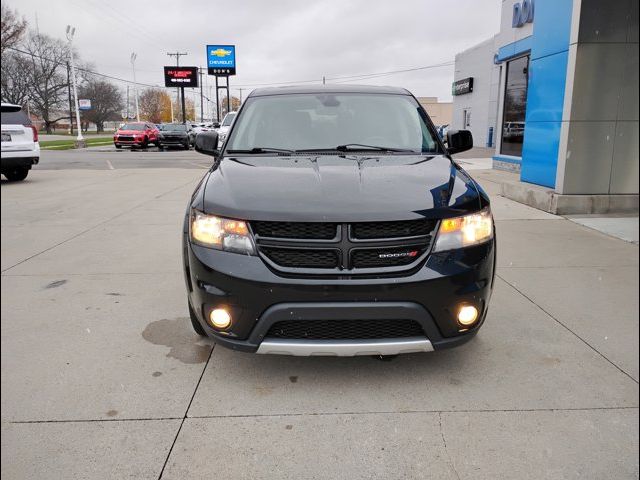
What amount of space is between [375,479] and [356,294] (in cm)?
84

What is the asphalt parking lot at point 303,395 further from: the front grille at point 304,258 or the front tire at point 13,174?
the front grille at point 304,258

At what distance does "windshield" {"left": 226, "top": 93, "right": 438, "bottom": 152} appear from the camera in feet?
13.0

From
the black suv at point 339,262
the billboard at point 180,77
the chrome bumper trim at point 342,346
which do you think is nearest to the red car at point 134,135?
the billboard at point 180,77

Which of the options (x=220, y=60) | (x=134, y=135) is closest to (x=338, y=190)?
(x=134, y=135)

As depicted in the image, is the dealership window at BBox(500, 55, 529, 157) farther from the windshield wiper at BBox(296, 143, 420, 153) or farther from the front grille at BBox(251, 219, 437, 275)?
the front grille at BBox(251, 219, 437, 275)

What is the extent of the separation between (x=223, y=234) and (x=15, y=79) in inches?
52.4

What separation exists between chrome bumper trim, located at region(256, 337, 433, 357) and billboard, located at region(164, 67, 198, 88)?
5006 cm

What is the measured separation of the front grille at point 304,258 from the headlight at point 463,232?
544mm

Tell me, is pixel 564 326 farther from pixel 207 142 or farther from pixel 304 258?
pixel 207 142

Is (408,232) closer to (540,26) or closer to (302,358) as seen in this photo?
(302,358)

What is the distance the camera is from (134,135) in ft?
100

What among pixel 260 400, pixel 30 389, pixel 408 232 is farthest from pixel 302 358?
pixel 30 389

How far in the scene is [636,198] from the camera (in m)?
0.68

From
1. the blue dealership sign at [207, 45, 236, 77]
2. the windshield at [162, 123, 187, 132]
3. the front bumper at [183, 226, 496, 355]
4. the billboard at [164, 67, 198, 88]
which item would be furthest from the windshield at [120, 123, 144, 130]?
the front bumper at [183, 226, 496, 355]
